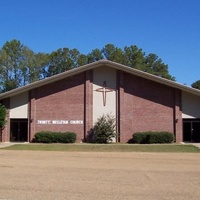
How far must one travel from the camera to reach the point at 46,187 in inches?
382

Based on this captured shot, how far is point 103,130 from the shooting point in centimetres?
3312

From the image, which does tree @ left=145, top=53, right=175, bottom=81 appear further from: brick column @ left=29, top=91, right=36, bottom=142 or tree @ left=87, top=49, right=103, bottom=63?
brick column @ left=29, top=91, right=36, bottom=142

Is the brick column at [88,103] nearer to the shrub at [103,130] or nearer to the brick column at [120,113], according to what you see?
the shrub at [103,130]

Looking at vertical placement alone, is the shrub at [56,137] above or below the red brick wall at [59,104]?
below

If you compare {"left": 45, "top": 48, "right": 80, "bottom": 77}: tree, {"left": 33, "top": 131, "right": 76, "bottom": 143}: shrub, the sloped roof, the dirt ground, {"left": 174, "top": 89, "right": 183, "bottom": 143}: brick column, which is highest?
{"left": 45, "top": 48, "right": 80, "bottom": 77}: tree

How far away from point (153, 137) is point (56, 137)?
30.4ft

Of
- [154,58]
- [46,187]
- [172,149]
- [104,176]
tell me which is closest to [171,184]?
[104,176]

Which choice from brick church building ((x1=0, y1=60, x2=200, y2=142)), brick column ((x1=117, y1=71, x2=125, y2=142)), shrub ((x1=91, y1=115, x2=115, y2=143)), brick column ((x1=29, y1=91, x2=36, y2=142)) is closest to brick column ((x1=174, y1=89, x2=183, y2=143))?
brick church building ((x1=0, y1=60, x2=200, y2=142))

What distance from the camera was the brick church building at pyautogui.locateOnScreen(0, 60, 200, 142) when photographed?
34.2 meters

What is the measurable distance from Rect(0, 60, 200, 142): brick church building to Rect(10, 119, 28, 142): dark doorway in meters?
0.36

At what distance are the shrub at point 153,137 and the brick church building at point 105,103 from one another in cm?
110

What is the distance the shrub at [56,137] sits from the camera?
111 feet

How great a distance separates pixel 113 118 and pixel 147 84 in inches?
186

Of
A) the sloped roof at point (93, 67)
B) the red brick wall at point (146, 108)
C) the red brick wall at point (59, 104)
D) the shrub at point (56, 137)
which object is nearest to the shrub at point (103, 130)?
the red brick wall at point (146, 108)
